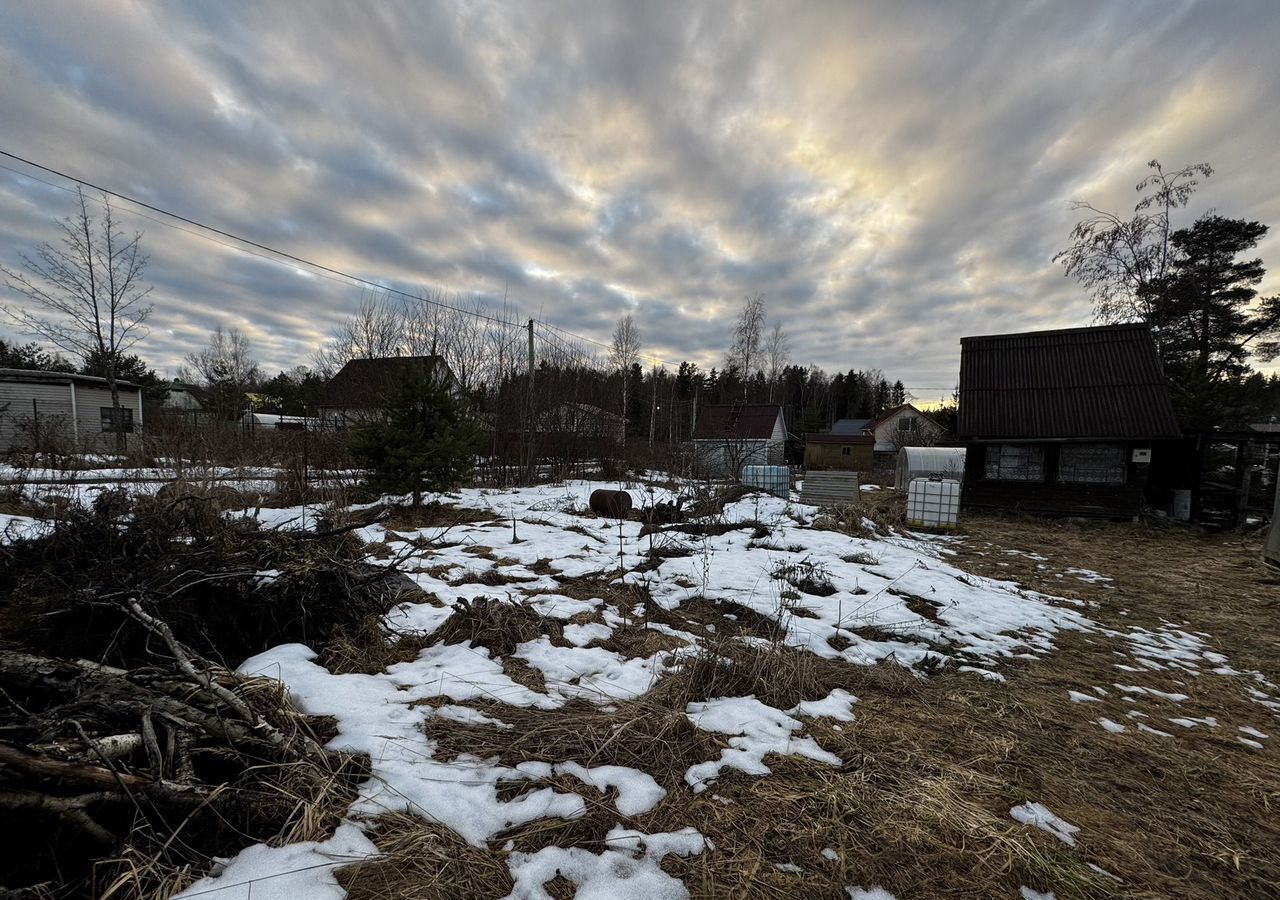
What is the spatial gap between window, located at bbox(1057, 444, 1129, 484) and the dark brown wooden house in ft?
0.07

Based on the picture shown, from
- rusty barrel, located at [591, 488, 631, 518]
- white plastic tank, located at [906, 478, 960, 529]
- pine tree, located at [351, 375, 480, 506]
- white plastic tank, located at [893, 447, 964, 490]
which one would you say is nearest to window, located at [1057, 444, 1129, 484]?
white plastic tank, located at [893, 447, 964, 490]

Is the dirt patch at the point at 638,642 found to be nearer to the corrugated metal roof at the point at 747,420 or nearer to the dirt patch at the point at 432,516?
the dirt patch at the point at 432,516

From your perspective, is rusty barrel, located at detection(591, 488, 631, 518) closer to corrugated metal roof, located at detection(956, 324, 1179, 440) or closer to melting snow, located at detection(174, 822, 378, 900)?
melting snow, located at detection(174, 822, 378, 900)

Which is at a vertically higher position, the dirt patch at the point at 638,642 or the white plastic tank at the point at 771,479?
the white plastic tank at the point at 771,479

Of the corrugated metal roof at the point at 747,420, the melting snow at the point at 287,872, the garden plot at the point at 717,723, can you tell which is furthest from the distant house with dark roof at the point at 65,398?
the melting snow at the point at 287,872

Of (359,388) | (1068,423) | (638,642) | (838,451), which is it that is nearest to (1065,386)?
(1068,423)

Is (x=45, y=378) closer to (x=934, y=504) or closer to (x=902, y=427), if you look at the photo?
(x=934, y=504)

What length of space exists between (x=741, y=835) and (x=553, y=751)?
0.93 metres

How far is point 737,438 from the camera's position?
23.1 metres

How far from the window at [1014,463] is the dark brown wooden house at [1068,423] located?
2cm

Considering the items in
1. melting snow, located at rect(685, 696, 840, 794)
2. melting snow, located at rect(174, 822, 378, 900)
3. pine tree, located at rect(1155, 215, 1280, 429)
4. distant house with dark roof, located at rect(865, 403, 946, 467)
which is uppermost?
pine tree, located at rect(1155, 215, 1280, 429)

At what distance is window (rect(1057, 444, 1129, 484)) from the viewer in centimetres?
1285

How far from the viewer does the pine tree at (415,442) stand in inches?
367

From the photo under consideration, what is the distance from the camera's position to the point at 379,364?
17266 millimetres
